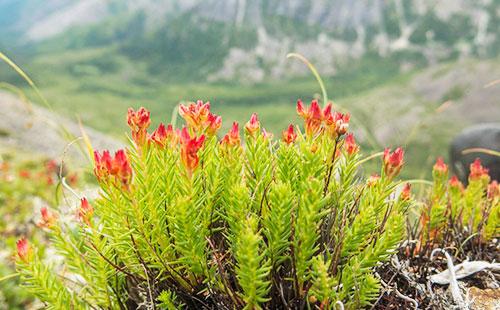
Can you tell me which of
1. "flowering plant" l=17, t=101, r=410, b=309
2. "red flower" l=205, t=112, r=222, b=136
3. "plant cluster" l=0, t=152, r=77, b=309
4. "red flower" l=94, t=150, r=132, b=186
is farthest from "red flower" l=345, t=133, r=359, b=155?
"plant cluster" l=0, t=152, r=77, b=309

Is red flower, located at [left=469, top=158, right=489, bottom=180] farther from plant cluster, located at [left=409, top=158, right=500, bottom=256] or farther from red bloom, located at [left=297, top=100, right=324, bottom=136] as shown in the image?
red bloom, located at [left=297, top=100, right=324, bottom=136]

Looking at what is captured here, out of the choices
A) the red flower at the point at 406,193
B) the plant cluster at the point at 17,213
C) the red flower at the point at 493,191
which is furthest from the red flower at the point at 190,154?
the plant cluster at the point at 17,213

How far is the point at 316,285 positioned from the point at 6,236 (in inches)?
242

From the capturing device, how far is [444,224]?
7.86 ft

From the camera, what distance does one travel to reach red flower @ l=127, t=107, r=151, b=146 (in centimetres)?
153

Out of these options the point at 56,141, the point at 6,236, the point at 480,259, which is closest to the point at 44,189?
the point at 6,236

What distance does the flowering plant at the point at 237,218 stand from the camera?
147 cm

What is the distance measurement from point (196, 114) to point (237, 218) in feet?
1.37

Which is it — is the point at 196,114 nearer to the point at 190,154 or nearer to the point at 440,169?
the point at 190,154

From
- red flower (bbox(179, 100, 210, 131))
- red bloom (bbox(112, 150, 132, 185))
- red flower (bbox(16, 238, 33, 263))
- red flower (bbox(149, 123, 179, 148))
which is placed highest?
red flower (bbox(179, 100, 210, 131))

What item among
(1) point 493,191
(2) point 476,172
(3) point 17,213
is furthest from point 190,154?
(3) point 17,213

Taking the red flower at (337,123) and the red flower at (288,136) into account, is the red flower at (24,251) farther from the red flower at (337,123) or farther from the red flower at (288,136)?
the red flower at (337,123)

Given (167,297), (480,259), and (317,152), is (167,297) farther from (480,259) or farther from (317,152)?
(480,259)

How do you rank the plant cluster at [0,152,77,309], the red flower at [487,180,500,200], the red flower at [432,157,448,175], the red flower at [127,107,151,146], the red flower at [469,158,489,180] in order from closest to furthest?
the red flower at [127,107,151,146]
the red flower at [432,157,448,175]
the red flower at [469,158,489,180]
the red flower at [487,180,500,200]
the plant cluster at [0,152,77,309]
